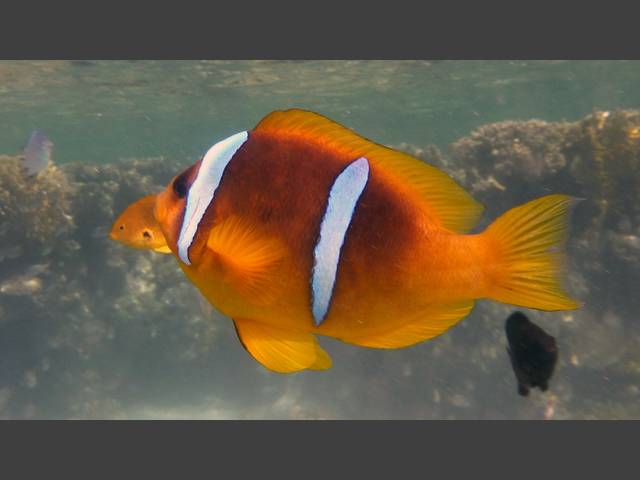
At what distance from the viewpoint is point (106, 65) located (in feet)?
67.9

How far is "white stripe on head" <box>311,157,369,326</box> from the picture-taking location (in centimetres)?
115

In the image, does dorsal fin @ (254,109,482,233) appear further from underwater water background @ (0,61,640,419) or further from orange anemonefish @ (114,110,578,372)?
underwater water background @ (0,61,640,419)

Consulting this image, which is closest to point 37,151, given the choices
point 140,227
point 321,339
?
point 321,339

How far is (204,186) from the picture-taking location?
1232mm

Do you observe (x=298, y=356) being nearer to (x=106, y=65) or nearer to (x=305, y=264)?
(x=305, y=264)

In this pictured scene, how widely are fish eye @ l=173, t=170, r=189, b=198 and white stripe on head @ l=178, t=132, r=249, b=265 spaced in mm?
22

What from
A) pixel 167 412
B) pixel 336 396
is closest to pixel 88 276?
pixel 167 412

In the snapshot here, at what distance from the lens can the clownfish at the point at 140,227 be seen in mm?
1387

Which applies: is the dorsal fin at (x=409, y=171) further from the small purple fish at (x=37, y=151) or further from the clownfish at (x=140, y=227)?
the small purple fish at (x=37, y=151)

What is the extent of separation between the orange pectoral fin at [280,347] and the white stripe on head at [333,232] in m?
0.14

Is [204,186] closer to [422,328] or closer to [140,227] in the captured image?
[140,227]

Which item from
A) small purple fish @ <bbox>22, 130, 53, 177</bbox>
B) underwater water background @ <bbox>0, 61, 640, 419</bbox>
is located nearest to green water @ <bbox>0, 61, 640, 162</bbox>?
underwater water background @ <bbox>0, 61, 640, 419</bbox>

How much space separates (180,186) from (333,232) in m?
0.41

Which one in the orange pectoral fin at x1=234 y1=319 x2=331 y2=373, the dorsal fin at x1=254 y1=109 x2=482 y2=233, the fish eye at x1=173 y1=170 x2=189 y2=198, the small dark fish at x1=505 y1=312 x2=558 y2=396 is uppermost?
the dorsal fin at x1=254 y1=109 x2=482 y2=233
